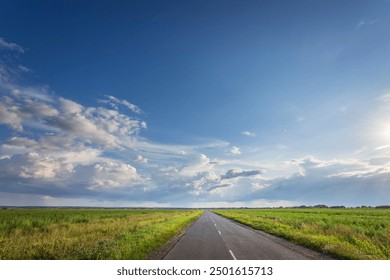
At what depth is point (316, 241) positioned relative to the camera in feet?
61.3

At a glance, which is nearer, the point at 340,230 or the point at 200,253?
the point at 200,253

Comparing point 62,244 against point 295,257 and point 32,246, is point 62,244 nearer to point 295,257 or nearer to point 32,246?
point 32,246
